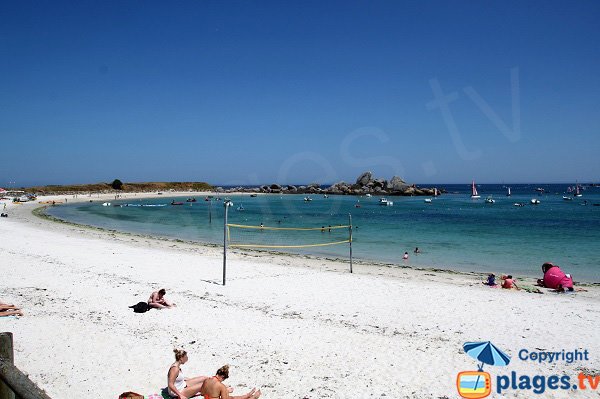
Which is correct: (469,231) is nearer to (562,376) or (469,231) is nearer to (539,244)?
(539,244)

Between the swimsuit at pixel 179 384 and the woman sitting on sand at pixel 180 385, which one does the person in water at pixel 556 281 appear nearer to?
the woman sitting on sand at pixel 180 385

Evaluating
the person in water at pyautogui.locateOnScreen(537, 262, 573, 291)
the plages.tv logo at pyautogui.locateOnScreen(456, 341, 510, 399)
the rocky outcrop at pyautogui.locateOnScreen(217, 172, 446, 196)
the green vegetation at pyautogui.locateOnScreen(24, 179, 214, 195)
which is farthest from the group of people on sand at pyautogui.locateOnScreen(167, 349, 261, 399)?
the rocky outcrop at pyautogui.locateOnScreen(217, 172, 446, 196)

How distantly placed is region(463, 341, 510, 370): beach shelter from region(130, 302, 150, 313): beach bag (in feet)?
19.1

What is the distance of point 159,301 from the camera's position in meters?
7.82

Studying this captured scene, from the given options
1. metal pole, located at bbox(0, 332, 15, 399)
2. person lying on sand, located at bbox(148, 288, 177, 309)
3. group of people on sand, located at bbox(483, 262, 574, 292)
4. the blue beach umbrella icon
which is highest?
metal pole, located at bbox(0, 332, 15, 399)

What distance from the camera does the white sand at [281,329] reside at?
5109 mm

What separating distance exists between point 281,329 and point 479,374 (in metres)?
3.17

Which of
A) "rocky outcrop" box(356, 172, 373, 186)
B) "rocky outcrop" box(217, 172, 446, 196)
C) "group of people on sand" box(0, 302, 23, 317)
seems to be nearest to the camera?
"group of people on sand" box(0, 302, 23, 317)

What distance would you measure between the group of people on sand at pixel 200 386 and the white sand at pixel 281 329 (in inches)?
14.0

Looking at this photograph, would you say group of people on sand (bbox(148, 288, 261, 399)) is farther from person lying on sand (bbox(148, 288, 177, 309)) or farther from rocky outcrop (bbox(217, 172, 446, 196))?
rocky outcrop (bbox(217, 172, 446, 196))

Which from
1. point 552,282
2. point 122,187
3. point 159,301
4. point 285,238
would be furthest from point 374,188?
point 159,301

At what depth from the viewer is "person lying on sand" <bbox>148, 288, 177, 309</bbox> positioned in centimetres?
773

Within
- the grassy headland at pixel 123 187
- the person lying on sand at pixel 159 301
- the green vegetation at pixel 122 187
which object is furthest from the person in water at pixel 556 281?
the green vegetation at pixel 122 187

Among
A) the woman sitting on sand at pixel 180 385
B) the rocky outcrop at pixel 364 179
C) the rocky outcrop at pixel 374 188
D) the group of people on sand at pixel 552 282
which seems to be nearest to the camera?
the woman sitting on sand at pixel 180 385
